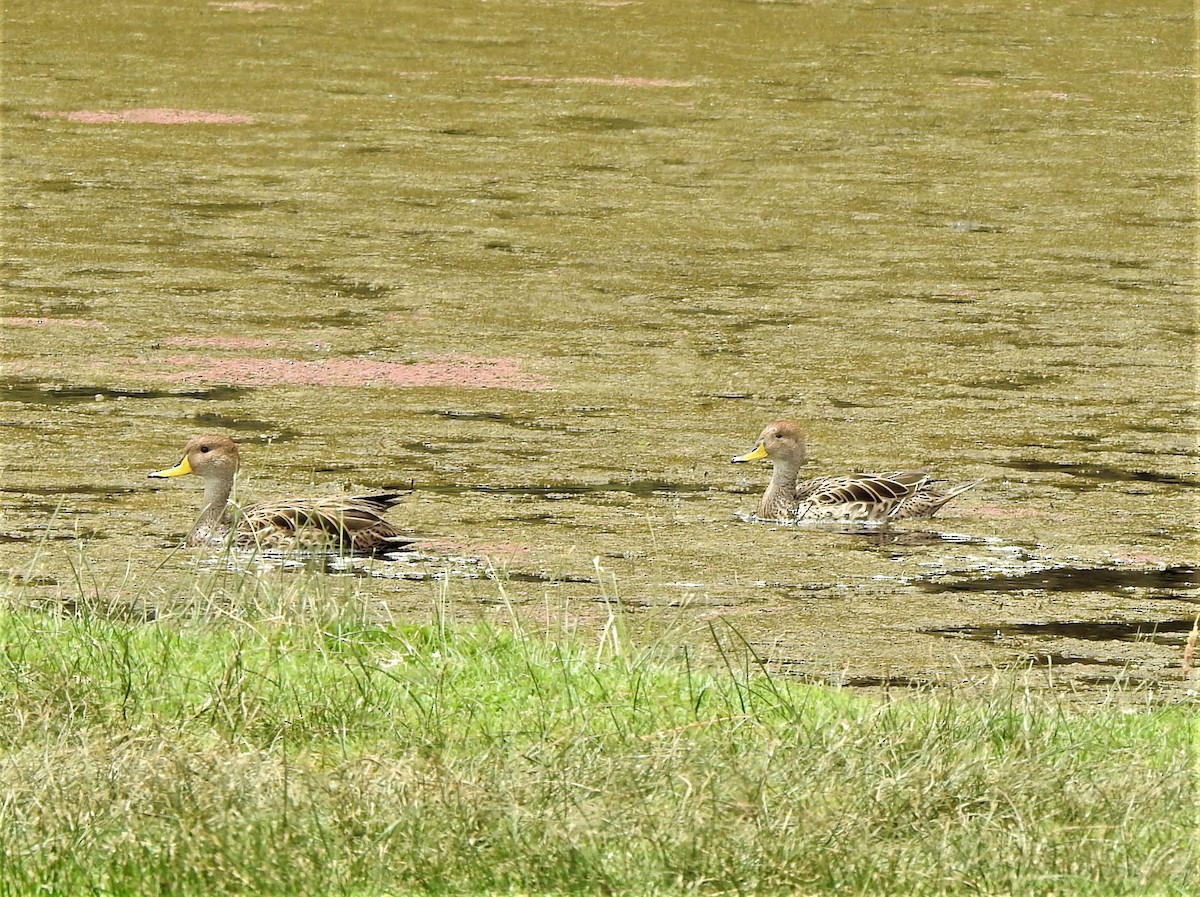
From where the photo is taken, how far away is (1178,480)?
9492 millimetres

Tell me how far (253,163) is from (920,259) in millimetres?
5242

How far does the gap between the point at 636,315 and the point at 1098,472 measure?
3.54 meters

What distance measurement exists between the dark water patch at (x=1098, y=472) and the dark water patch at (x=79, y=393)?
3.54 m

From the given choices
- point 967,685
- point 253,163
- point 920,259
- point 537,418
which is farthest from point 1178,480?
point 253,163

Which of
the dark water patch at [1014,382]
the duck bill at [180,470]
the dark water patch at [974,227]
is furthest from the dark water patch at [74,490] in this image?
the dark water patch at [974,227]

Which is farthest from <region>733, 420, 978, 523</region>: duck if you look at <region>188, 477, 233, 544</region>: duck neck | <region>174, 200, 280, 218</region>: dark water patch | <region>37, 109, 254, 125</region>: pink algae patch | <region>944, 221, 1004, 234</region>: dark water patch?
<region>37, 109, 254, 125</region>: pink algae patch

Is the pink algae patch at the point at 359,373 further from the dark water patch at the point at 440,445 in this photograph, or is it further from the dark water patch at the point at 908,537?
the dark water patch at the point at 908,537

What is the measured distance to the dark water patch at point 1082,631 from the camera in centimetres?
745

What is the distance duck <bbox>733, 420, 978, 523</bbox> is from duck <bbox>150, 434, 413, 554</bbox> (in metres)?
1.56

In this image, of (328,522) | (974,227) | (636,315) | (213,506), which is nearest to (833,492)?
(328,522)

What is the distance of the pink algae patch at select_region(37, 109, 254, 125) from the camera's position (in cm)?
1833

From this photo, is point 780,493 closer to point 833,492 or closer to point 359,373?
point 833,492

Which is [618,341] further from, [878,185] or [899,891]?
[899,891]

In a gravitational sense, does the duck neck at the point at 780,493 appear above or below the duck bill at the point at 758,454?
below
